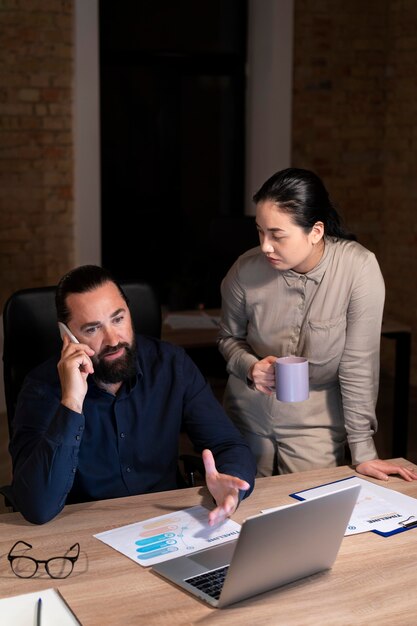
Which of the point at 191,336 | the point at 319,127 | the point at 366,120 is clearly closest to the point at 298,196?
the point at 191,336

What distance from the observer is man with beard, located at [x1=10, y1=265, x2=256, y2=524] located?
90.7 inches

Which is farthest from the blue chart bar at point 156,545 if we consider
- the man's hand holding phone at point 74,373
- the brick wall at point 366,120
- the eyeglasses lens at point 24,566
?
the brick wall at point 366,120

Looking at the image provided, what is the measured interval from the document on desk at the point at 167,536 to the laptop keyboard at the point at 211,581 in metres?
0.11

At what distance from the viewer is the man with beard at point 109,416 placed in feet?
7.56

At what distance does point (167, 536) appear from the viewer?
2158 millimetres

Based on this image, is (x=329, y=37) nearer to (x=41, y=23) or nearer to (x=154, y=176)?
(x=154, y=176)

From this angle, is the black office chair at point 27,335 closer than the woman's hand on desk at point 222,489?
No

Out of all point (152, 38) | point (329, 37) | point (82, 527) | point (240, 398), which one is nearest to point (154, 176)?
point (152, 38)

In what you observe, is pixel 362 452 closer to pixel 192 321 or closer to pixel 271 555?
pixel 271 555

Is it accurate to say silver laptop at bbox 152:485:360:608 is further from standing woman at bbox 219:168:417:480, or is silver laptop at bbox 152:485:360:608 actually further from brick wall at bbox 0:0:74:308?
brick wall at bbox 0:0:74:308

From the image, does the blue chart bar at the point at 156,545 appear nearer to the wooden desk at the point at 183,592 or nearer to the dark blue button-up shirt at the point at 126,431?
the wooden desk at the point at 183,592

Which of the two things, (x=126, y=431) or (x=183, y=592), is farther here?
(x=126, y=431)

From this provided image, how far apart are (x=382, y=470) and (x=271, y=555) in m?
0.82

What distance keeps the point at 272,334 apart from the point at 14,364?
78cm
